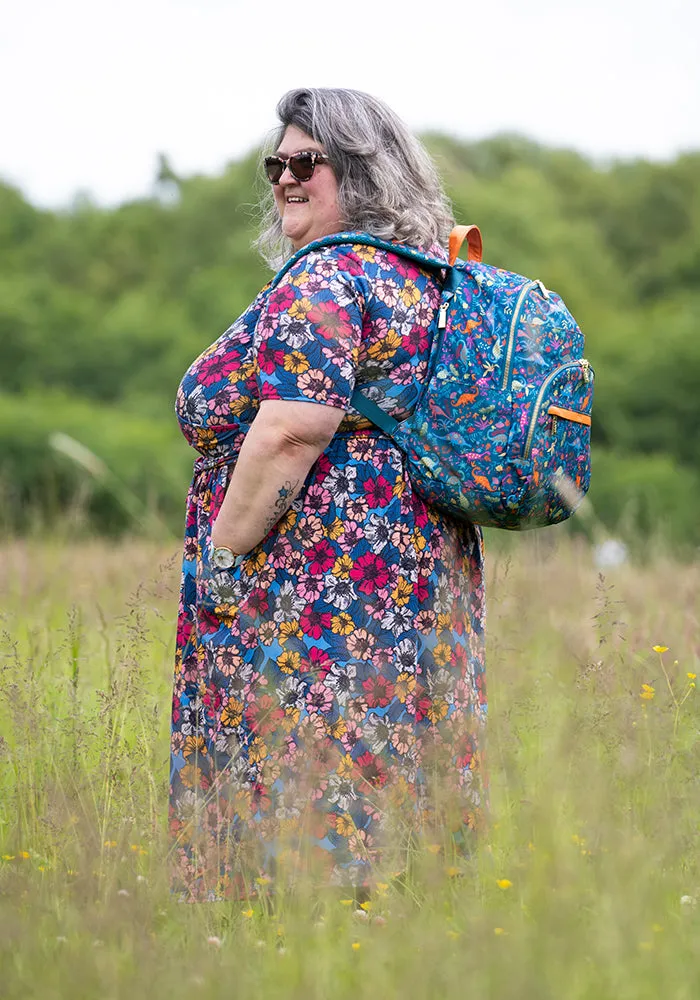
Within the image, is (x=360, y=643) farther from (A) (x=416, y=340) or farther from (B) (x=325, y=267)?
(B) (x=325, y=267)

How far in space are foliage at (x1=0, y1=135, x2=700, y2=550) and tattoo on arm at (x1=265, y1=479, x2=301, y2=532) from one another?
12090mm

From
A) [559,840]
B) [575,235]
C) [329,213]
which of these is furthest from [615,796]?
[575,235]

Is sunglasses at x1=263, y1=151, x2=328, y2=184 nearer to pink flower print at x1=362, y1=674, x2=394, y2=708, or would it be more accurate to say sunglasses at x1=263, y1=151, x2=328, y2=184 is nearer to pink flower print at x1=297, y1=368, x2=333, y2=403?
pink flower print at x1=297, y1=368, x2=333, y2=403

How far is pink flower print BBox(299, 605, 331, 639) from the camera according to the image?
2.30m

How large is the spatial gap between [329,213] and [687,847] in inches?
58.1

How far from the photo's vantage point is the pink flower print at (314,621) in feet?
7.55

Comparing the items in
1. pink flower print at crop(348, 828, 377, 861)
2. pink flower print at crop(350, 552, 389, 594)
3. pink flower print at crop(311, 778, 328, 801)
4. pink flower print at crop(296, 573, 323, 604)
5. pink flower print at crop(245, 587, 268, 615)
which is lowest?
pink flower print at crop(348, 828, 377, 861)

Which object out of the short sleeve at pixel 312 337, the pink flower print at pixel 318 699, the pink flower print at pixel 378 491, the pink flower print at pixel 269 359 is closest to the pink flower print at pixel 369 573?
the pink flower print at pixel 378 491

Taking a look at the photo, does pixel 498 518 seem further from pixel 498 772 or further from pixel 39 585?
pixel 39 585

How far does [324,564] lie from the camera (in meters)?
2.31

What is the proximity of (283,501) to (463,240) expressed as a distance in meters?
0.67

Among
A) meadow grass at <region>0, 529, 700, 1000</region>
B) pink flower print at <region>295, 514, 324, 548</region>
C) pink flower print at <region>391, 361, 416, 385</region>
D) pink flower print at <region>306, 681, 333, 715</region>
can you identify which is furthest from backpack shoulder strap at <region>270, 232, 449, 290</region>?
meadow grass at <region>0, 529, 700, 1000</region>

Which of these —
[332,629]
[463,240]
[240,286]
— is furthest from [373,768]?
[240,286]

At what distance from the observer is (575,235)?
22875 millimetres
